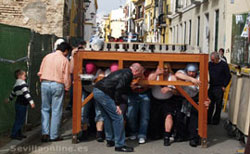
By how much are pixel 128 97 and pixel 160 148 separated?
123 cm

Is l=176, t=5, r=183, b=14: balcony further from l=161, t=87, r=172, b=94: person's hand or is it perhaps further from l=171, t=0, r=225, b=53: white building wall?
l=161, t=87, r=172, b=94: person's hand

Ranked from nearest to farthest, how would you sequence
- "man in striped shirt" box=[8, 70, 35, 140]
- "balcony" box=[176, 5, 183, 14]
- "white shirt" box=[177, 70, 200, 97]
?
"man in striped shirt" box=[8, 70, 35, 140]
"white shirt" box=[177, 70, 200, 97]
"balcony" box=[176, 5, 183, 14]

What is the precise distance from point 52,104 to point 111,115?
1.39 metres

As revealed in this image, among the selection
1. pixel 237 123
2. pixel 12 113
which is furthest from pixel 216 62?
pixel 12 113

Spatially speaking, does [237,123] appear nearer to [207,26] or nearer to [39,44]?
[39,44]

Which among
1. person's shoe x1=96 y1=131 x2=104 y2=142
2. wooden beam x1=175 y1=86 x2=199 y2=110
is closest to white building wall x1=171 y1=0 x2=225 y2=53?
wooden beam x1=175 y1=86 x2=199 y2=110

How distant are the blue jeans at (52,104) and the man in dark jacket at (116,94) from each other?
103 centimetres

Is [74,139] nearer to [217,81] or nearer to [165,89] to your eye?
[165,89]

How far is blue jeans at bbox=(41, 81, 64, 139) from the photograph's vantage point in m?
7.94

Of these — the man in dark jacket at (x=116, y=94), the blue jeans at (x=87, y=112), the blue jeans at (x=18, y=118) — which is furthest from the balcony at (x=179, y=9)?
the blue jeans at (x=18, y=118)

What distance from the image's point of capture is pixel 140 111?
8.34 meters

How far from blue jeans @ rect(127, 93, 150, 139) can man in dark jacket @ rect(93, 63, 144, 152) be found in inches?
32.8

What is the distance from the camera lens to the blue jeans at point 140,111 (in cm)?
824

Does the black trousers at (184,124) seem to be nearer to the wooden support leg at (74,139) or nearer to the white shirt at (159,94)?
the white shirt at (159,94)
